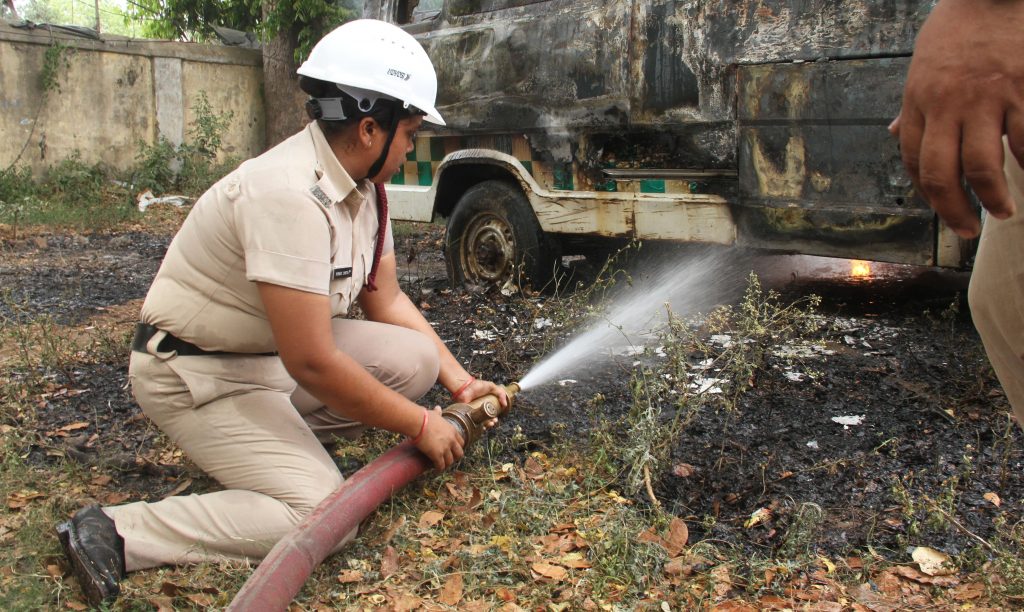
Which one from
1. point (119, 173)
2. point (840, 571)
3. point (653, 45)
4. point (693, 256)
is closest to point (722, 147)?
point (653, 45)

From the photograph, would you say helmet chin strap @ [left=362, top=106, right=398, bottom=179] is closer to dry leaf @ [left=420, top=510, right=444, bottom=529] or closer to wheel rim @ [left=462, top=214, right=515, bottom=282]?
dry leaf @ [left=420, top=510, right=444, bottom=529]

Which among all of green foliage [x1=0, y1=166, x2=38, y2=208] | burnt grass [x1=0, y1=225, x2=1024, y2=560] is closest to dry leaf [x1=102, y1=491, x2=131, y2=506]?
burnt grass [x1=0, y1=225, x2=1024, y2=560]

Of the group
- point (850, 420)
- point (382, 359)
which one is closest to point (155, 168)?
point (382, 359)

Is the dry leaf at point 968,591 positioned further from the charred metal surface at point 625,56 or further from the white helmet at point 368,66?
the charred metal surface at point 625,56

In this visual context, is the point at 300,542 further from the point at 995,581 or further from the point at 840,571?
the point at 995,581

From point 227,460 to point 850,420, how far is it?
229 centimetres

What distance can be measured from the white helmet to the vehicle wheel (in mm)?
2578

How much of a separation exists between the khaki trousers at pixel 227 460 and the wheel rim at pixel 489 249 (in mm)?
2771

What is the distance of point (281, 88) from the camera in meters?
12.6

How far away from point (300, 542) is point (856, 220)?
2999mm

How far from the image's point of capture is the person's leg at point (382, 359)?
312cm

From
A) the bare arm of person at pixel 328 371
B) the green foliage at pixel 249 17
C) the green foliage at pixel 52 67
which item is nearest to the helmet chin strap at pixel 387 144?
the bare arm of person at pixel 328 371

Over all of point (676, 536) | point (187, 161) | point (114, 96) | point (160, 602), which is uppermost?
point (114, 96)

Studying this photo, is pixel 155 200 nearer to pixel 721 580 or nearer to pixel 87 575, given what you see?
pixel 87 575
